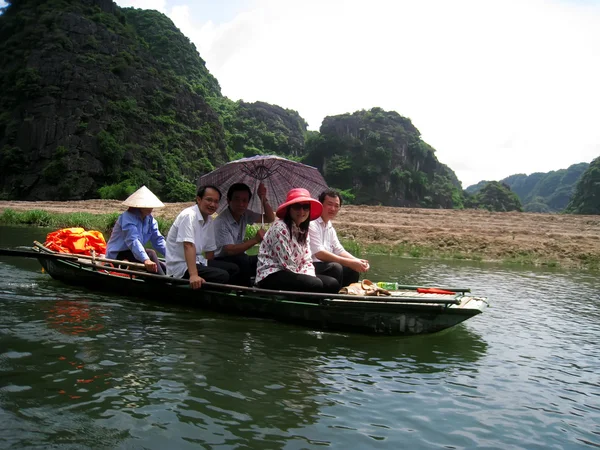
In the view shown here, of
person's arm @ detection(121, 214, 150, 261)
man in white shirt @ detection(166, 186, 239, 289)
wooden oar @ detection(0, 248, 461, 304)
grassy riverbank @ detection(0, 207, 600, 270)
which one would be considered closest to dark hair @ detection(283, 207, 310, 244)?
wooden oar @ detection(0, 248, 461, 304)

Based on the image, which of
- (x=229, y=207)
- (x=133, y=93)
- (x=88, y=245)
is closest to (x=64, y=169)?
(x=133, y=93)

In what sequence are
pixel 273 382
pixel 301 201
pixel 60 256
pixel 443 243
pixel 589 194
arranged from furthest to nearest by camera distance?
1. pixel 589 194
2. pixel 443 243
3. pixel 60 256
4. pixel 301 201
5. pixel 273 382

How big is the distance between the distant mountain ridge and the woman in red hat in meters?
102

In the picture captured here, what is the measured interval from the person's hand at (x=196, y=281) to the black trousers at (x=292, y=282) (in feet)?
2.54

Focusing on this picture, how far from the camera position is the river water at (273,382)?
11.9 feet

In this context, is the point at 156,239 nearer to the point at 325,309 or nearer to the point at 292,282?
the point at 292,282

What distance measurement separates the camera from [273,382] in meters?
4.64

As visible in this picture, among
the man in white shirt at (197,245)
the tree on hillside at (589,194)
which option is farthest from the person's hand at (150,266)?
the tree on hillside at (589,194)

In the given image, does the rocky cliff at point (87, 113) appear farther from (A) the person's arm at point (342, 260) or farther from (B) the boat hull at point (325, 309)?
(A) the person's arm at point (342, 260)

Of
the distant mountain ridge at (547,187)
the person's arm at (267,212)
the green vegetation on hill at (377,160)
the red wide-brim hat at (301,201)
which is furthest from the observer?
the distant mountain ridge at (547,187)

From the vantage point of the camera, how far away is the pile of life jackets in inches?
347

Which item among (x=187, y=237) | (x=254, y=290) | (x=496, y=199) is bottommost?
(x=254, y=290)

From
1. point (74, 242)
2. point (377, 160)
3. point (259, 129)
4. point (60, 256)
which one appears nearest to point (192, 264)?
point (60, 256)

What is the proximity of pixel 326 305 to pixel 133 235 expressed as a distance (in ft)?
10.9
